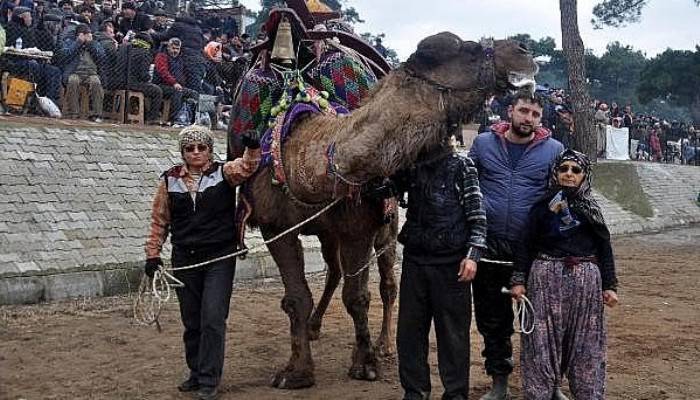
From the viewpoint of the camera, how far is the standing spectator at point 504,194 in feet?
16.0

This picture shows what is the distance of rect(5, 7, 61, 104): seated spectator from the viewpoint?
1187cm

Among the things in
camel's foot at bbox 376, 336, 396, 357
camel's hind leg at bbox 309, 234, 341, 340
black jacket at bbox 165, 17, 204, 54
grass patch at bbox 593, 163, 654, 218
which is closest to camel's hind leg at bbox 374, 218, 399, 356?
camel's foot at bbox 376, 336, 396, 357

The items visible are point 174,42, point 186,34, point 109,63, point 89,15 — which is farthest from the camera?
point 89,15

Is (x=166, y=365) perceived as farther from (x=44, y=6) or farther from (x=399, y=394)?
(x=44, y=6)

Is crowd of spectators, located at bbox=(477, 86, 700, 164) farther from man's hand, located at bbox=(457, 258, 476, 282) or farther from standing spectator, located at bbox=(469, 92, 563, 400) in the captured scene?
man's hand, located at bbox=(457, 258, 476, 282)

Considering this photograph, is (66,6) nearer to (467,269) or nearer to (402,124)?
(402,124)

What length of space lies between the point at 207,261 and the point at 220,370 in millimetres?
692

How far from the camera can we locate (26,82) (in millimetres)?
11797

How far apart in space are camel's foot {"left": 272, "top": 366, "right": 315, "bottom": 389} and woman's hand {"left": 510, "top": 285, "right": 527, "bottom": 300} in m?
1.52

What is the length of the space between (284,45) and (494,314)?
241cm

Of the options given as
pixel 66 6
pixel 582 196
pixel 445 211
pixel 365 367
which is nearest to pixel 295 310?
pixel 365 367

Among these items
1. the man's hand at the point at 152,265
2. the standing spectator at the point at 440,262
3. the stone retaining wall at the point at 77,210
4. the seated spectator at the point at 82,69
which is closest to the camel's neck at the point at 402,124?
the standing spectator at the point at 440,262

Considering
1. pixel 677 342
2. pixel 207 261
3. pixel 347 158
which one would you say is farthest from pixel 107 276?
pixel 677 342

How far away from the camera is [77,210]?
30.3 ft
